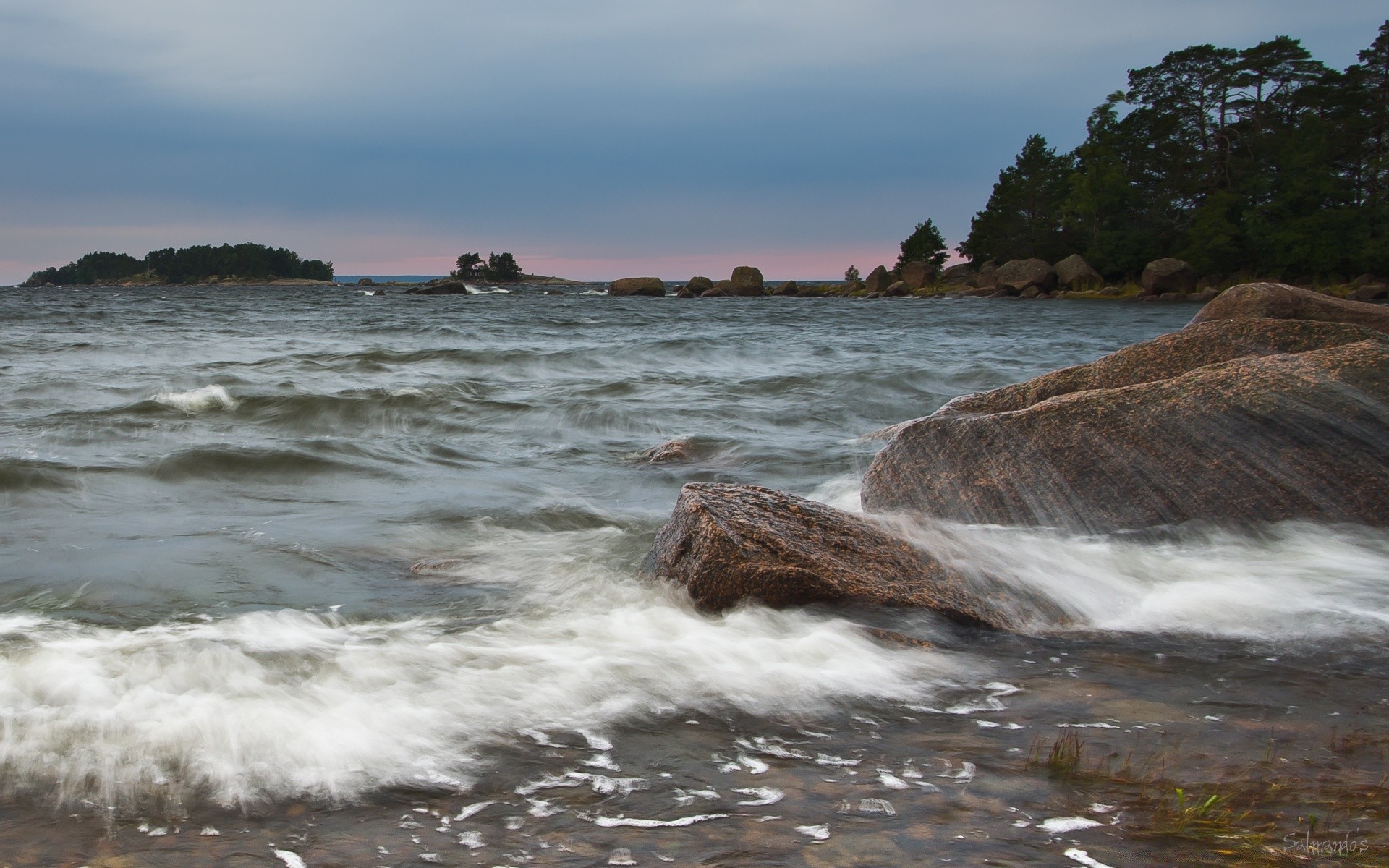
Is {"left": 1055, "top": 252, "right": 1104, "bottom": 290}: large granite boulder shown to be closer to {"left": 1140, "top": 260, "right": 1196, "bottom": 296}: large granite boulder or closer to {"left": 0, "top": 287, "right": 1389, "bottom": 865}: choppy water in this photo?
{"left": 1140, "top": 260, "right": 1196, "bottom": 296}: large granite boulder

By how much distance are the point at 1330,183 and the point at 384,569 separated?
5229 centimetres

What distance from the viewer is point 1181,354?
6.93m

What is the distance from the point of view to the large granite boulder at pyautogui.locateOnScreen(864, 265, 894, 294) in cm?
6450

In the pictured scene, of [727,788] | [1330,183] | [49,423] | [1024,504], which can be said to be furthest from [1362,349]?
[1330,183]

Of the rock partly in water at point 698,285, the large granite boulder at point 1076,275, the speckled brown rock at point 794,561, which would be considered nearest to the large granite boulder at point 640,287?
the rock partly in water at point 698,285

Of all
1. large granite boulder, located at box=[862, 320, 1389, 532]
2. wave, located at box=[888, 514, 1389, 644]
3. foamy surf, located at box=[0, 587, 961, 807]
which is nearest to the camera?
foamy surf, located at box=[0, 587, 961, 807]

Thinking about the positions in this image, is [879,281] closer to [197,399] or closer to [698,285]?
[698,285]

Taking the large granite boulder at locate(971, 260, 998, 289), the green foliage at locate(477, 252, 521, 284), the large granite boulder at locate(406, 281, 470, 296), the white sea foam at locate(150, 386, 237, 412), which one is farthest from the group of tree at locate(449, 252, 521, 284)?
Result: the white sea foam at locate(150, 386, 237, 412)

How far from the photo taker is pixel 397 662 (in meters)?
3.71

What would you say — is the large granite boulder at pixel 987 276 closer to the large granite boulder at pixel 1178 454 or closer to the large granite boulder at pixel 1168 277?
the large granite boulder at pixel 1168 277

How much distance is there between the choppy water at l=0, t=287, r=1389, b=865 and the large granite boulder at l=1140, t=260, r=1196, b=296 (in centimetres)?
4312

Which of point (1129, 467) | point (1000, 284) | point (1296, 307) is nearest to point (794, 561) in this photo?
point (1129, 467)

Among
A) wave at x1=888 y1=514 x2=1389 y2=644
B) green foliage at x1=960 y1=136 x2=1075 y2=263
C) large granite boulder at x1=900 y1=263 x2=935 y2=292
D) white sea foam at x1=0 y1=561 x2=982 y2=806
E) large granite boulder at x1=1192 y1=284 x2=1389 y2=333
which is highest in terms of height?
green foliage at x1=960 y1=136 x2=1075 y2=263

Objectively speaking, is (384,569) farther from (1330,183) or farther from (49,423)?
(1330,183)
